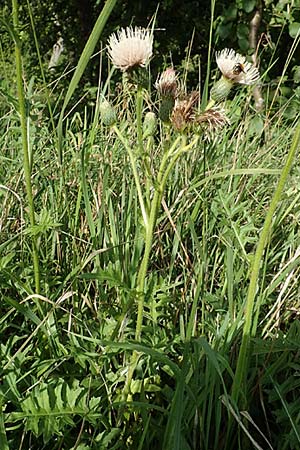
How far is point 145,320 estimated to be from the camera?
1.46m

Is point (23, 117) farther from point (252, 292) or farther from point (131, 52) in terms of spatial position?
point (252, 292)

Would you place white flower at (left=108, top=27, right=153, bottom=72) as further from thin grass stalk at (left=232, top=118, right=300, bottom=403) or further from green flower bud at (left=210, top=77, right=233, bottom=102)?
thin grass stalk at (left=232, top=118, right=300, bottom=403)

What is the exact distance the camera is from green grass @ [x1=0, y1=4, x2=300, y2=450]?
3.92 feet

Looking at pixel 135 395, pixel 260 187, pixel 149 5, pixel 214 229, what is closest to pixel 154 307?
pixel 135 395

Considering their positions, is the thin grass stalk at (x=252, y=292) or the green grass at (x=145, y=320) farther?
the green grass at (x=145, y=320)

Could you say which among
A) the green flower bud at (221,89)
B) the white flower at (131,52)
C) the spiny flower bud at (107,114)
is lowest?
the spiny flower bud at (107,114)

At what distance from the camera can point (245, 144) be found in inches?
88.1

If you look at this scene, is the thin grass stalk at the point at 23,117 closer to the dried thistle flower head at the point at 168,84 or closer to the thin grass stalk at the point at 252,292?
the dried thistle flower head at the point at 168,84

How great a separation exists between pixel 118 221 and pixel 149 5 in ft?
9.65

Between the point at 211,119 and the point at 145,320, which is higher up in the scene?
the point at 211,119

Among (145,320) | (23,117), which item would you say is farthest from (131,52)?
(145,320)

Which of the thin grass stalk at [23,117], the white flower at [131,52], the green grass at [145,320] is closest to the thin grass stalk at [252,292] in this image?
the green grass at [145,320]

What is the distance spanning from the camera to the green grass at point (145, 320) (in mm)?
1196

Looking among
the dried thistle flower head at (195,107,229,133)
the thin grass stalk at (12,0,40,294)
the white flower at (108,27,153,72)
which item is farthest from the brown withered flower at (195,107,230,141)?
the thin grass stalk at (12,0,40,294)
